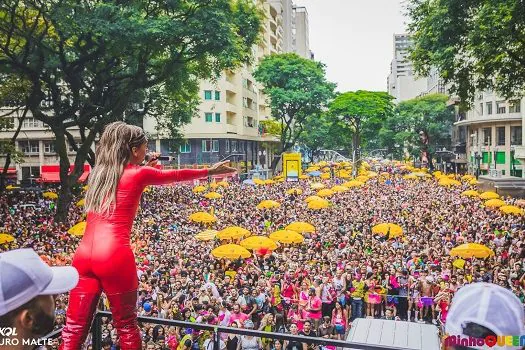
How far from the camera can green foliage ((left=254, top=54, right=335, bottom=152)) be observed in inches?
1885

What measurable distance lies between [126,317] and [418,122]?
61.0 meters

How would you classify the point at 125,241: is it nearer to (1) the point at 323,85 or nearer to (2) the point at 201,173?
(2) the point at 201,173

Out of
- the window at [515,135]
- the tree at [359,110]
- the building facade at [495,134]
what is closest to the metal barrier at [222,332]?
the tree at [359,110]

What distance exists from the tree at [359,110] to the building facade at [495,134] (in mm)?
9760

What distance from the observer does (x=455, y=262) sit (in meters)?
13.5

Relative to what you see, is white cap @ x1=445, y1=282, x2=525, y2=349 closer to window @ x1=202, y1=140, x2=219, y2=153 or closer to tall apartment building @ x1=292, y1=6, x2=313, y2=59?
window @ x1=202, y1=140, x2=219, y2=153

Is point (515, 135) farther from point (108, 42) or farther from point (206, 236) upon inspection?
point (108, 42)

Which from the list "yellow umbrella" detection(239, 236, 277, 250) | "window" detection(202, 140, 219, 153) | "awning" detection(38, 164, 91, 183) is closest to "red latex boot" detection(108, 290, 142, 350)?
"yellow umbrella" detection(239, 236, 277, 250)

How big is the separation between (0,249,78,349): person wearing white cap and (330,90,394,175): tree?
53.6m

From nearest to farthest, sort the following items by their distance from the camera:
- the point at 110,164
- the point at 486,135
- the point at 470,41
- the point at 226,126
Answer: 1. the point at 110,164
2. the point at 470,41
3. the point at 226,126
4. the point at 486,135

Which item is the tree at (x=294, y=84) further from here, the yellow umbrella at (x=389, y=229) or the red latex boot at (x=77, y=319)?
the red latex boot at (x=77, y=319)

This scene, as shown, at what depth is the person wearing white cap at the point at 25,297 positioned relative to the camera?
5.90 ft

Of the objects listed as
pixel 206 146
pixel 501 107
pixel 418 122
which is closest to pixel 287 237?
pixel 206 146

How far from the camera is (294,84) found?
47.8 meters
